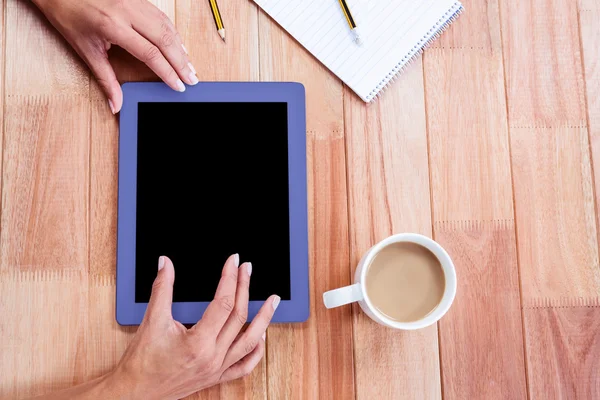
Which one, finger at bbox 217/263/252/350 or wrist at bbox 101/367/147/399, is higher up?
finger at bbox 217/263/252/350

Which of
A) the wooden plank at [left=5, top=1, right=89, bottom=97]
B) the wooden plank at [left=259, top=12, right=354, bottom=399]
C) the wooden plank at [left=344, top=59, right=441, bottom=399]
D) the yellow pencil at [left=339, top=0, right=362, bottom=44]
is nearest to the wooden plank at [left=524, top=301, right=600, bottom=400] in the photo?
the wooden plank at [left=344, top=59, right=441, bottom=399]

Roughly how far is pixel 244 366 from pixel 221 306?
103 millimetres

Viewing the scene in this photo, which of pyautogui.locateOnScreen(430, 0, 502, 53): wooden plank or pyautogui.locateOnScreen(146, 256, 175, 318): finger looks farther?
pyautogui.locateOnScreen(430, 0, 502, 53): wooden plank

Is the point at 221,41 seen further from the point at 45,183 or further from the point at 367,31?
the point at 45,183

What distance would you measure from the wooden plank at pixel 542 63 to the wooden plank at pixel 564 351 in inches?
11.7

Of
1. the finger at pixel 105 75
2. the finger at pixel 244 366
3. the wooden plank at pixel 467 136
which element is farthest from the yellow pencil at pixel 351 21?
the finger at pixel 244 366

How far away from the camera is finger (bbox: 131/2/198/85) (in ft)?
2.44

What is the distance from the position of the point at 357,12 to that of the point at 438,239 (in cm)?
38

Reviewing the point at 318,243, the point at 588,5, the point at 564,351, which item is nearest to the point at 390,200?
the point at 318,243

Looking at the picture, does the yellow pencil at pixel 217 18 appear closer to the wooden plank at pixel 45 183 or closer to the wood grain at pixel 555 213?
the wooden plank at pixel 45 183

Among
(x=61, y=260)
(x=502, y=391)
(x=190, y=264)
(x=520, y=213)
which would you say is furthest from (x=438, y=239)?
(x=61, y=260)

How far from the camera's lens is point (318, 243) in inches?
30.2

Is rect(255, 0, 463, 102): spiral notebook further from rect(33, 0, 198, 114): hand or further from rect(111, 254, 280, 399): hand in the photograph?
rect(111, 254, 280, 399): hand

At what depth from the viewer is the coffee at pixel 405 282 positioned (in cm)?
70
